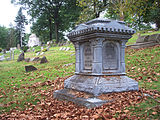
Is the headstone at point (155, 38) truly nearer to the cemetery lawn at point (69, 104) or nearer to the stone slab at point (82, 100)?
the cemetery lawn at point (69, 104)

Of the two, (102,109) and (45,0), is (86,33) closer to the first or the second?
(102,109)

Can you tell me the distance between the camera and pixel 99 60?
6.55 meters

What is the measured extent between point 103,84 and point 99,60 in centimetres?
98

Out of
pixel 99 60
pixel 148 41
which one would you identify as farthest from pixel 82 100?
pixel 148 41

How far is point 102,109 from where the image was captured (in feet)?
16.7

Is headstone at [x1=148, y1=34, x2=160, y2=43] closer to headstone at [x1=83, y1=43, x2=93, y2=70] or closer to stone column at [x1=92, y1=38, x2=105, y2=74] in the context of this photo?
headstone at [x1=83, y1=43, x2=93, y2=70]

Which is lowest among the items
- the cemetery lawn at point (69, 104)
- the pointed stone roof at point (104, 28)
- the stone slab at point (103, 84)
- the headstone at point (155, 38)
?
the cemetery lawn at point (69, 104)

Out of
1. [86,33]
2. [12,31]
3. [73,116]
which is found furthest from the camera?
[12,31]

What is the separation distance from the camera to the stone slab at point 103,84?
6091 mm

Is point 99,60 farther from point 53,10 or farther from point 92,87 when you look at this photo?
point 53,10

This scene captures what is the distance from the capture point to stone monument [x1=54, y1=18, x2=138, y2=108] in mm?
6238

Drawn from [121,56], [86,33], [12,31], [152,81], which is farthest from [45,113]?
[12,31]

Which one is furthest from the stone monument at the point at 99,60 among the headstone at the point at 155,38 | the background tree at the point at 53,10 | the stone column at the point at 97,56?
the background tree at the point at 53,10

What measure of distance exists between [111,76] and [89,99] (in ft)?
4.85
